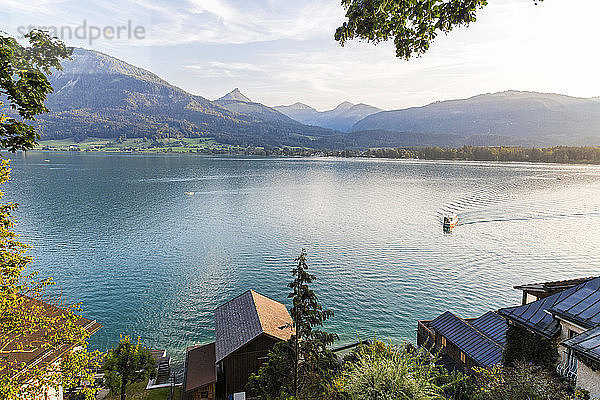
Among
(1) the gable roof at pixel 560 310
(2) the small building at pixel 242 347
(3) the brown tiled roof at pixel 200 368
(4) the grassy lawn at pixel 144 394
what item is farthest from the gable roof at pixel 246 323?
(1) the gable roof at pixel 560 310

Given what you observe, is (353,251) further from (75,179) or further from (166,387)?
(75,179)

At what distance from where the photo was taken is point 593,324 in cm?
1072

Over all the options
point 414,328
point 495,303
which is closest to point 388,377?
point 414,328

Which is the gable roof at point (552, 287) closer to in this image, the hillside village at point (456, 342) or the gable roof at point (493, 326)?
the hillside village at point (456, 342)

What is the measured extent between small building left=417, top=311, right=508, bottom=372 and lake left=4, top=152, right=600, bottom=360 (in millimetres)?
6783

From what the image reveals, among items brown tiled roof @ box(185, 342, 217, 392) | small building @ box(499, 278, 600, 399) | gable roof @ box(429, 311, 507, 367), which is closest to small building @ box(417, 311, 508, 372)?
gable roof @ box(429, 311, 507, 367)

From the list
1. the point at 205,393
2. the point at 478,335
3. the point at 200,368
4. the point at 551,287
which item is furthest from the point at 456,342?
the point at 200,368

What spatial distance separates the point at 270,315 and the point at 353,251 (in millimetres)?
28290

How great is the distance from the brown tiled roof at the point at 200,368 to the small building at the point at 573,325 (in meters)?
15.4

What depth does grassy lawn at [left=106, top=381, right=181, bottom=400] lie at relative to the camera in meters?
21.1

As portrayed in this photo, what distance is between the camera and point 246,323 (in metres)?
22.1

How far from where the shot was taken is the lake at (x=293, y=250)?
33.7 metres

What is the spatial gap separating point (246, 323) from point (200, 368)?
11.6ft

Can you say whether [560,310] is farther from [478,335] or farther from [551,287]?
[478,335]
